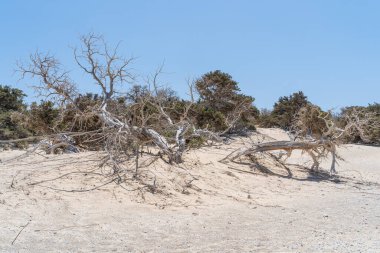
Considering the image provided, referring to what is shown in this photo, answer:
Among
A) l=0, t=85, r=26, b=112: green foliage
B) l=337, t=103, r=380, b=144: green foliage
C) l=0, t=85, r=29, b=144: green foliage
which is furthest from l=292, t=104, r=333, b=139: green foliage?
l=0, t=85, r=26, b=112: green foliage

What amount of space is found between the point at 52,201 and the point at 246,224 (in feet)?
9.97

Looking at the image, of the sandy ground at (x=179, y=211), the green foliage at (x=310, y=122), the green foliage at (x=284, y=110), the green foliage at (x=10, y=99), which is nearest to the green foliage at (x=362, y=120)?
the green foliage at (x=310, y=122)

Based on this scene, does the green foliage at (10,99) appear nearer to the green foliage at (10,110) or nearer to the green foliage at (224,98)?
the green foliage at (10,110)

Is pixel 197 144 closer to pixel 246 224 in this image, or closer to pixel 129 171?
pixel 129 171

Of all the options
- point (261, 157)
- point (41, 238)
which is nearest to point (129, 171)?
point (41, 238)

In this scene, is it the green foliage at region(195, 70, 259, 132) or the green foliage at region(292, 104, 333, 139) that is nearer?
the green foliage at region(292, 104, 333, 139)

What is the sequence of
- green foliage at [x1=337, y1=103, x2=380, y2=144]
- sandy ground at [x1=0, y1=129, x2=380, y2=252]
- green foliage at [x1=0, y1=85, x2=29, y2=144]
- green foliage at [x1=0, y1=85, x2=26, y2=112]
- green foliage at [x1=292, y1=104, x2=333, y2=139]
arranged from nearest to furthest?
sandy ground at [x1=0, y1=129, x2=380, y2=252]
green foliage at [x1=337, y1=103, x2=380, y2=144]
green foliage at [x1=292, y1=104, x2=333, y2=139]
green foliage at [x1=0, y1=85, x2=29, y2=144]
green foliage at [x1=0, y1=85, x2=26, y2=112]

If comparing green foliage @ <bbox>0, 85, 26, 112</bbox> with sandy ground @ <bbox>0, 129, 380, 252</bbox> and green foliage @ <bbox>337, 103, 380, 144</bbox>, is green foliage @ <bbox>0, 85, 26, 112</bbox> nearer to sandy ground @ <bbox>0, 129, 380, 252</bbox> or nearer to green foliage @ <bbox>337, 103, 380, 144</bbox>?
sandy ground @ <bbox>0, 129, 380, 252</bbox>

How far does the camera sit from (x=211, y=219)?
22.1 feet

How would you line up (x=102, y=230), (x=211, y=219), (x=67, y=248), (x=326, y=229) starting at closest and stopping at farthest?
(x=67, y=248) → (x=102, y=230) → (x=326, y=229) → (x=211, y=219)

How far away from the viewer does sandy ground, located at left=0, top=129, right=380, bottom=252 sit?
527 centimetres

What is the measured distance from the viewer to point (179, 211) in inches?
280

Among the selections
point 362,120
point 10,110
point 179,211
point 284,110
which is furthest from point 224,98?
point 179,211

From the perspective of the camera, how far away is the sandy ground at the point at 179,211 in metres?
5.27
